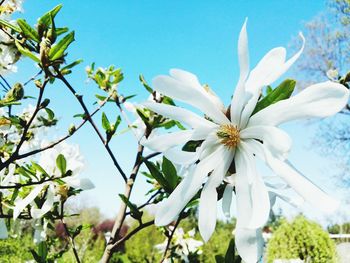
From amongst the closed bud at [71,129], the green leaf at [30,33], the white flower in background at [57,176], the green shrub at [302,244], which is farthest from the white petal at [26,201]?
the green shrub at [302,244]

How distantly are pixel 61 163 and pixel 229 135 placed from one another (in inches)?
18.9

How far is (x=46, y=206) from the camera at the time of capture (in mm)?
833

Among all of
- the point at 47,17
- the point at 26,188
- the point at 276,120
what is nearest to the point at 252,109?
the point at 276,120

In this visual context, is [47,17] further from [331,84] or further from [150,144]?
[331,84]

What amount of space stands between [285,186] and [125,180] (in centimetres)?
55

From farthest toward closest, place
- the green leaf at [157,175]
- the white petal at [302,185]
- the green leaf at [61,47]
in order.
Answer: the green leaf at [61,47] → the green leaf at [157,175] → the white petal at [302,185]

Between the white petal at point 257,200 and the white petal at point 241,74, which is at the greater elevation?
the white petal at point 241,74

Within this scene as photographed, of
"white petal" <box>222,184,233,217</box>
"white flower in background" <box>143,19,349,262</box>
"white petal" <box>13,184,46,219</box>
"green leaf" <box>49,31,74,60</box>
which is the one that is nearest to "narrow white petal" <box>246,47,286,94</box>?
"white flower in background" <box>143,19,349,262</box>

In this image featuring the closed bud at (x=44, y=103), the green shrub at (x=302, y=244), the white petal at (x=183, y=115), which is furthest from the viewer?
the green shrub at (x=302, y=244)

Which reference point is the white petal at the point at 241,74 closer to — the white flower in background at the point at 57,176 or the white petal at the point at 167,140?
the white petal at the point at 167,140

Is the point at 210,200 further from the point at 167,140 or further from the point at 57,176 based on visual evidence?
the point at 57,176

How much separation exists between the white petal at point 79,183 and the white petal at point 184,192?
424 mm

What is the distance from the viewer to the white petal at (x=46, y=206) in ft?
2.70

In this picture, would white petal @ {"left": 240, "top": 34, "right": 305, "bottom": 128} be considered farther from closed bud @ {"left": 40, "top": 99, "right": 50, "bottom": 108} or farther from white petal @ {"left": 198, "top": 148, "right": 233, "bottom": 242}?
closed bud @ {"left": 40, "top": 99, "right": 50, "bottom": 108}
